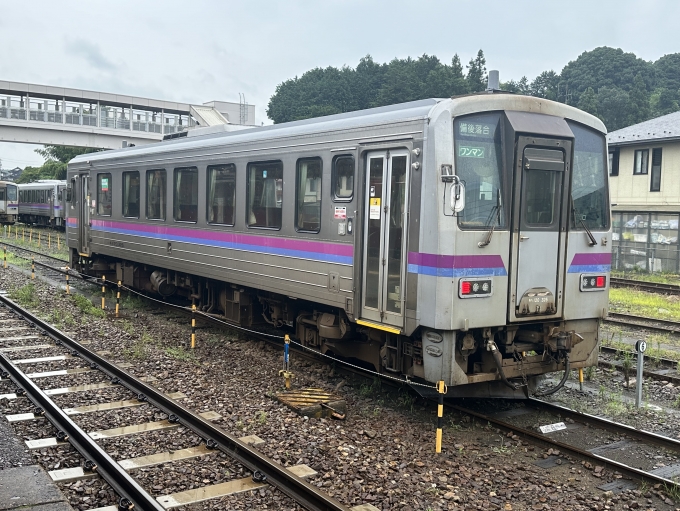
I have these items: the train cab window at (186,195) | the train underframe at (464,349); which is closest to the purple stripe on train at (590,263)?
the train underframe at (464,349)

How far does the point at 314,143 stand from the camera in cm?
908

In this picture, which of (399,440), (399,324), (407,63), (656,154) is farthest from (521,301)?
(407,63)

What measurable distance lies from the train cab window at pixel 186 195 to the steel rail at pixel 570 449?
647cm

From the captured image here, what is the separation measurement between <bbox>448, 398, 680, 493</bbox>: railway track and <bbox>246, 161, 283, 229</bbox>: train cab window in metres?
3.87

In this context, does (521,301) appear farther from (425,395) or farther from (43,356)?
(43,356)

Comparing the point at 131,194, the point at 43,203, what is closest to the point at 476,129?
the point at 131,194

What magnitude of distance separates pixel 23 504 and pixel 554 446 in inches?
188

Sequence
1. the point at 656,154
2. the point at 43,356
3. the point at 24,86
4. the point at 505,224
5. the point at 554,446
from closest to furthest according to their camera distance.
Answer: the point at 554,446 → the point at 505,224 → the point at 43,356 → the point at 656,154 → the point at 24,86

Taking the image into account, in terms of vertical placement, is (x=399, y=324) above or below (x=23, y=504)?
above

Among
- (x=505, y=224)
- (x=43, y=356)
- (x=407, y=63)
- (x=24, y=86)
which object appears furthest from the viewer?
(x=407, y=63)

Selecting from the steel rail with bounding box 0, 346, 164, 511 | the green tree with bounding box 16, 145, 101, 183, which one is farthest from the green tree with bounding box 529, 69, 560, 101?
the steel rail with bounding box 0, 346, 164, 511

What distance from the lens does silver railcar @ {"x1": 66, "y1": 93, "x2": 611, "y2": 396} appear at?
723 centimetres

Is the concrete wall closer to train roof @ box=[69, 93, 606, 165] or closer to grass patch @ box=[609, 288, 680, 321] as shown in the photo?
grass patch @ box=[609, 288, 680, 321]

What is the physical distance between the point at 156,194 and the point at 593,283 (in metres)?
8.87
